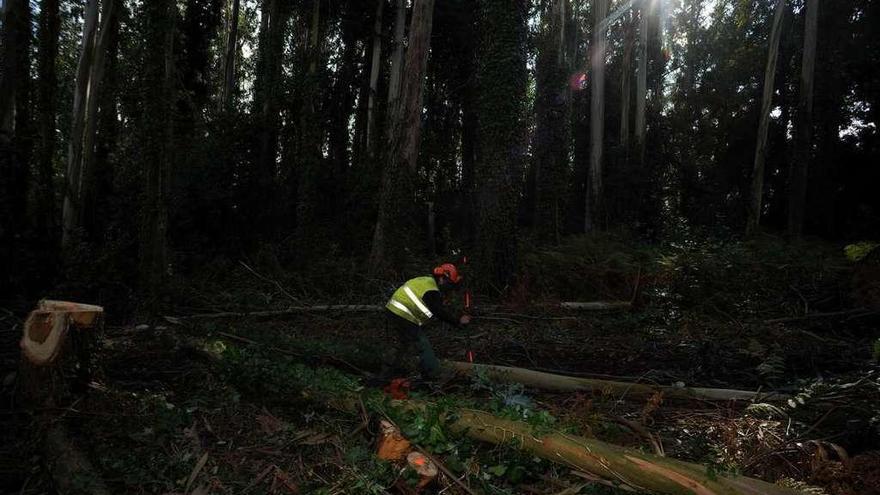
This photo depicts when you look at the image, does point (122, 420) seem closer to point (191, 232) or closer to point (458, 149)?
point (191, 232)

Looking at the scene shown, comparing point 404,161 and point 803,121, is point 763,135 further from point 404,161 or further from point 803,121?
point 404,161

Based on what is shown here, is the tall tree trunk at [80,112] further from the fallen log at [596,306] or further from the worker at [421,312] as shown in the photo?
the fallen log at [596,306]

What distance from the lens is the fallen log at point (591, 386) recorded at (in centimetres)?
523

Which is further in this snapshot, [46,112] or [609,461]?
[46,112]

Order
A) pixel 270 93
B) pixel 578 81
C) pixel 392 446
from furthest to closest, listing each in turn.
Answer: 1. pixel 578 81
2. pixel 270 93
3. pixel 392 446

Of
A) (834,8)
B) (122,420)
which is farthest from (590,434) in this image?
(834,8)

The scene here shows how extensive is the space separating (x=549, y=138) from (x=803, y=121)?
Result: 888 cm

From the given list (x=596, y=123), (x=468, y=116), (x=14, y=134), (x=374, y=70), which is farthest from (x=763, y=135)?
(x=14, y=134)

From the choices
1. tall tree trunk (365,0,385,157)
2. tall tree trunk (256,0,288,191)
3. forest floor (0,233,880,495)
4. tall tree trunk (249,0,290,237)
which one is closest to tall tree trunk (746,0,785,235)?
forest floor (0,233,880,495)

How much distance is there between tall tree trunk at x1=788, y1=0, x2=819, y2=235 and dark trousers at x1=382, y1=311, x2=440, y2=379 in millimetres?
17309

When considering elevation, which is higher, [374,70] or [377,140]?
[374,70]

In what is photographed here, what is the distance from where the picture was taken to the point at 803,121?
17938 mm

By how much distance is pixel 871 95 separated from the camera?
63.7ft

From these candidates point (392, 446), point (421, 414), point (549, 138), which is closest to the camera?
point (392, 446)
